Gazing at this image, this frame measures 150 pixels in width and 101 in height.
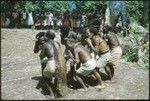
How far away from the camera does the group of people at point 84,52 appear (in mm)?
10239

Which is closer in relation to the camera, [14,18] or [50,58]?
[50,58]

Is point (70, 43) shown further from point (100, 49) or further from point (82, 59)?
point (100, 49)

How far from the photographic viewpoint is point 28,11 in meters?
27.3

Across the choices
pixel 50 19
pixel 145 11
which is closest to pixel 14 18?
pixel 50 19

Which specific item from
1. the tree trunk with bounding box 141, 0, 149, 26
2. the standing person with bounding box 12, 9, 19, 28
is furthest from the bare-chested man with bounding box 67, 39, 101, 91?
the standing person with bounding box 12, 9, 19, 28

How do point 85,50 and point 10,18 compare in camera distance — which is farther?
point 10,18

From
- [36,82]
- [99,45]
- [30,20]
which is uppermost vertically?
[99,45]

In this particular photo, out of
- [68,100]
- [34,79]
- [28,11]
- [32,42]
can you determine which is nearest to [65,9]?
[28,11]

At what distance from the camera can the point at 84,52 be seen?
410 inches

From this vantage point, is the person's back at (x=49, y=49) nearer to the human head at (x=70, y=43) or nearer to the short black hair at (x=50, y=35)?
the short black hair at (x=50, y=35)

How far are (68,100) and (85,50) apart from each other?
55.9 inches

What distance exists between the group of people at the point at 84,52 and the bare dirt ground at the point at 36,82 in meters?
0.36

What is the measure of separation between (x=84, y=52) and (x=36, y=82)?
6.35 ft

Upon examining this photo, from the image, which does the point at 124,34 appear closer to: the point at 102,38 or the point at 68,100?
the point at 102,38
